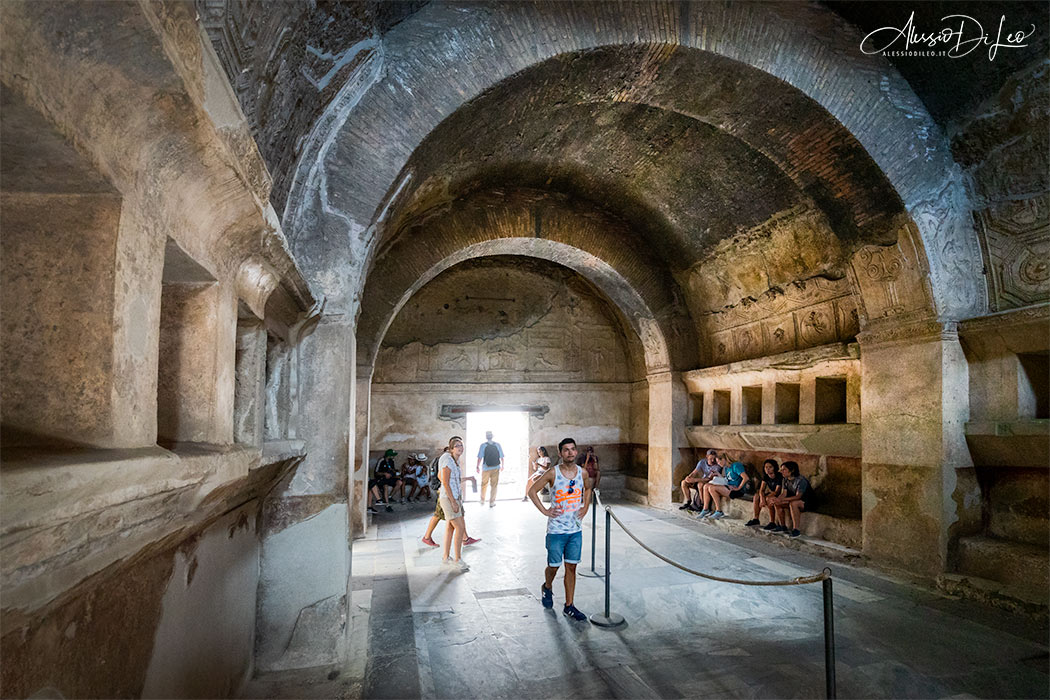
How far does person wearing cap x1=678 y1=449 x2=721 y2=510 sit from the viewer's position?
31.0 ft

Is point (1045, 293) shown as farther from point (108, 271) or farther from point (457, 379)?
point (457, 379)

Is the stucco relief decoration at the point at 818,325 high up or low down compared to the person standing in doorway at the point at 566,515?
up

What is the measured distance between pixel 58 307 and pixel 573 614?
14.3 feet

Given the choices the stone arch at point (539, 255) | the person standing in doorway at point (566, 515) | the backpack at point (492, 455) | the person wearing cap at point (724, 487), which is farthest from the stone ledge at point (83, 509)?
the backpack at point (492, 455)

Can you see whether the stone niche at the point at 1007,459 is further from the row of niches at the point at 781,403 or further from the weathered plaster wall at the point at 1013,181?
the row of niches at the point at 781,403

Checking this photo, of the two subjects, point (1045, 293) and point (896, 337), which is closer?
point (1045, 293)

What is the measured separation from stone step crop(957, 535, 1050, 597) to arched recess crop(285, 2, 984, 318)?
219 cm

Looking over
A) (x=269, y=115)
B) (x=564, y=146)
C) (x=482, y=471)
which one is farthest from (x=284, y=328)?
(x=482, y=471)

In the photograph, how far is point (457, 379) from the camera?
12281 mm

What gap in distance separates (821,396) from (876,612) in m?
3.36

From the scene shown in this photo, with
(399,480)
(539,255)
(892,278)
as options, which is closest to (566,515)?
(892,278)

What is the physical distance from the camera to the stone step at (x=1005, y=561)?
5.18 meters

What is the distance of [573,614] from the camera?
488 centimetres

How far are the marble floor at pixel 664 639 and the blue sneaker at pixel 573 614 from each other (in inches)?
2.3
